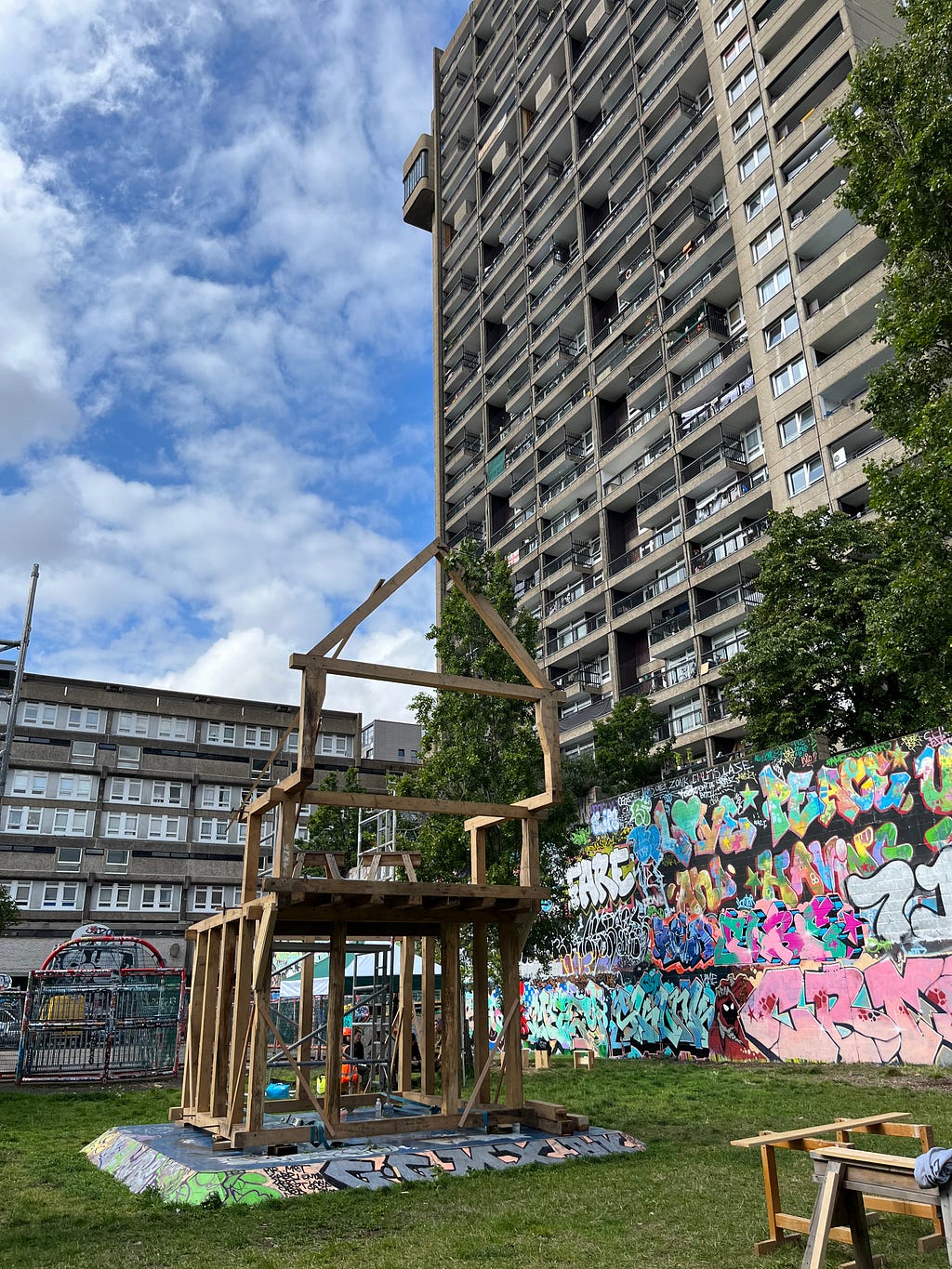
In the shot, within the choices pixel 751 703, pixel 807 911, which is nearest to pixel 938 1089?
pixel 807 911

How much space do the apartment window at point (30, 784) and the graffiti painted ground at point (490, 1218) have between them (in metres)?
50.2

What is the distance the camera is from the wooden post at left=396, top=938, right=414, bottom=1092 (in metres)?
14.4

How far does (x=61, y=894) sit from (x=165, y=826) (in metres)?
7.30

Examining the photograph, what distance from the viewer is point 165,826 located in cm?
6294

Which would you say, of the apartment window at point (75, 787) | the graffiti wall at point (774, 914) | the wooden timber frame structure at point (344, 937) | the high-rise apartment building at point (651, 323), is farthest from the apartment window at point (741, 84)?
the apartment window at point (75, 787)

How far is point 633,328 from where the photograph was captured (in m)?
53.8

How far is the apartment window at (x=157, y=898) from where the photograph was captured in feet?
200

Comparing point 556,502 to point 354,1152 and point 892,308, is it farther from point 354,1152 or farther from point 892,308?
point 354,1152

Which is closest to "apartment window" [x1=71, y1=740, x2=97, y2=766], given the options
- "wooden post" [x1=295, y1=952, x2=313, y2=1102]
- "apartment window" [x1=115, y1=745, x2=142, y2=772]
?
"apartment window" [x1=115, y1=745, x2=142, y2=772]

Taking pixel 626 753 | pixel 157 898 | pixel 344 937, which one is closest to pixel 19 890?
pixel 157 898

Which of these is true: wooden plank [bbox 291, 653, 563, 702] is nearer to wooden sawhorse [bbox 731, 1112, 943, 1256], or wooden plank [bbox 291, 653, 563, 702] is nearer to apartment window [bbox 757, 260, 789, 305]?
wooden sawhorse [bbox 731, 1112, 943, 1256]

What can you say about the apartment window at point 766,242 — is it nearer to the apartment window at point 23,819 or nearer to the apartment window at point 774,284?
the apartment window at point 774,284

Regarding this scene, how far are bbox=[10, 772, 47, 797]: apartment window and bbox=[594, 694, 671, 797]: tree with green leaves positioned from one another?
38.2 metres

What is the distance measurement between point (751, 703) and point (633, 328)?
103 feet
